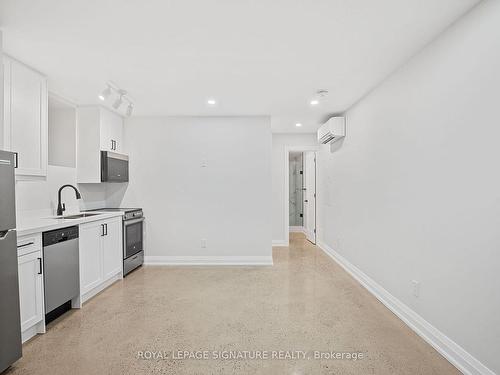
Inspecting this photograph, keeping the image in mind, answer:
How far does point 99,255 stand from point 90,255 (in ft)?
0.59

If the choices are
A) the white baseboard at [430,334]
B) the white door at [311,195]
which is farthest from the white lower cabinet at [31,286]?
the white door at [311,195]

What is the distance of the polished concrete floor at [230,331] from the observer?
1982mm

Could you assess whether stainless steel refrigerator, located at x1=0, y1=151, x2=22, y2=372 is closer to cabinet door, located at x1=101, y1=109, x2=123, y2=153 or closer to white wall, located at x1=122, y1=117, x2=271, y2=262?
cabinet door, located at x1=101, y1=109, x2=123, y2=153

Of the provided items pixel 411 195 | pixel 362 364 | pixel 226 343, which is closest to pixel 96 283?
pixel 226 343

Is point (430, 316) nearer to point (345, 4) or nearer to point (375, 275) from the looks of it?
point (375, 275)

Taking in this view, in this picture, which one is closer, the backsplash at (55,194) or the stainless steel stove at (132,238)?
the backsplash at (55,194)

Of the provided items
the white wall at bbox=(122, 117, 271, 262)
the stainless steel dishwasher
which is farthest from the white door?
the stainless steel dishwasher

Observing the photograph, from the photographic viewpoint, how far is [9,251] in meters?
1.92

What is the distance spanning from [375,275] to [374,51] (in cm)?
240

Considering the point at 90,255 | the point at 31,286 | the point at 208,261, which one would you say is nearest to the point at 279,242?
the point at 208,261

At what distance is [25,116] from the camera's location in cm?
263

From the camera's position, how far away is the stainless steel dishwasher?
98.4 inches

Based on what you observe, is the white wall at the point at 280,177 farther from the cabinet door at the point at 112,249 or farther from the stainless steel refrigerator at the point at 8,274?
the stainless steel refrigerator at the point at 8,274

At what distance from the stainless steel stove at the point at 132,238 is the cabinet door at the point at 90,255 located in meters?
0.60
